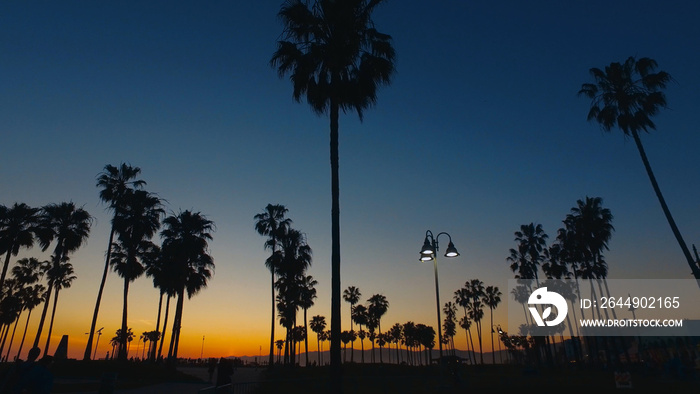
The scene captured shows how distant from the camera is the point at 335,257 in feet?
41.8

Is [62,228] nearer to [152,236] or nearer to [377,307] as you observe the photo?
[152,236]

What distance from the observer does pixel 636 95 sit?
25375mm

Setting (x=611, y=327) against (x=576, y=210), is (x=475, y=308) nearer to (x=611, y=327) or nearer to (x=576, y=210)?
(x=611, y=327)

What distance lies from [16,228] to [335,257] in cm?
3989

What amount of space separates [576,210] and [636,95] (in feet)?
90.6

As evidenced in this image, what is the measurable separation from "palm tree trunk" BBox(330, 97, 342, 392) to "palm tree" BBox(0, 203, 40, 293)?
126 feet

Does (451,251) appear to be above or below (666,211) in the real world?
below

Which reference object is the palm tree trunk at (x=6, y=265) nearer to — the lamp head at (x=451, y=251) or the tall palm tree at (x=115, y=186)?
the tall palm tree at (x=115, y=186)

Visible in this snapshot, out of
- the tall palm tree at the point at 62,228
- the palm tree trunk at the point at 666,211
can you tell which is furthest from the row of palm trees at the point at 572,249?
the tall palm tree at the point at 62,228

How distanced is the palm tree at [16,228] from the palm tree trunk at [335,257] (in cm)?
3829

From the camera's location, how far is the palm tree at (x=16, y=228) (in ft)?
122

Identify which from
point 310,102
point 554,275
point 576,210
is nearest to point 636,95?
point 310,102

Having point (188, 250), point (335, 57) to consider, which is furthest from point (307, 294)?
point (335, 57)

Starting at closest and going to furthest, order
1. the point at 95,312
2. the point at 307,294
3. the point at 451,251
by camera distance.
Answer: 1. the point at 451,251
2. the point at 95,312
3. the point at 307,294
